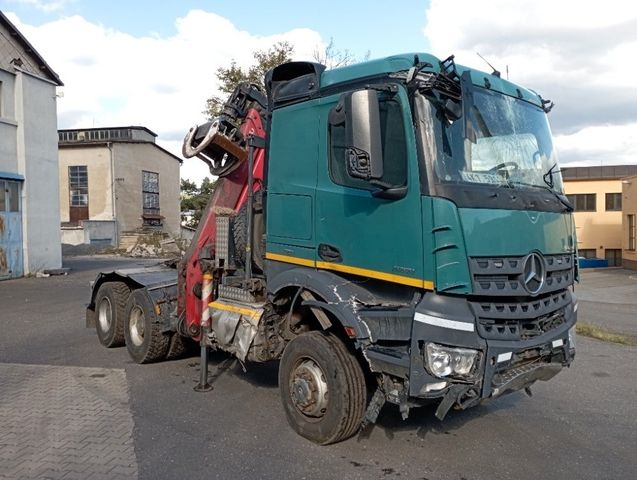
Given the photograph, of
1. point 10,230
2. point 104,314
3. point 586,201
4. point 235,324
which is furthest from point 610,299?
point 586,201

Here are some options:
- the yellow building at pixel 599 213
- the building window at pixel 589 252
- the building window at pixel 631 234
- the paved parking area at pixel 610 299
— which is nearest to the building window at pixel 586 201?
the yellow building at pixel 599 213

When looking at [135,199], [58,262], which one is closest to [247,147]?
[58,262]

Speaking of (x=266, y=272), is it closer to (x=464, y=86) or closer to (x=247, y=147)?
(x=247, y=147)

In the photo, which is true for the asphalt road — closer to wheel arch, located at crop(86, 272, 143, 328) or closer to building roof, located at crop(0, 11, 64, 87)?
wheel arch, located at crop(86, 272, 143, 328)

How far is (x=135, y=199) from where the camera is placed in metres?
42.4

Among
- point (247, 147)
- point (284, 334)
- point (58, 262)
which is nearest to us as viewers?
point (284, 334)

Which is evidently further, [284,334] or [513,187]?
[284,334]

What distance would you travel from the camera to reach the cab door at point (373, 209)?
4098mm

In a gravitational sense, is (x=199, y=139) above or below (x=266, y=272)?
above

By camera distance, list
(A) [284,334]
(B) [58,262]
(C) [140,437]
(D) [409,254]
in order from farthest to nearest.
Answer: (B) [58,262] → (A) [284,334] → (C) [140,437] → (D) [409,254]

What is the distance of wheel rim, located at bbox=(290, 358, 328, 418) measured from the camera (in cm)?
464

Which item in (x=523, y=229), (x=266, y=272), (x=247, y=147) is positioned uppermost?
(x=247, y=147)

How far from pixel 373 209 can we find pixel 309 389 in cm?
157

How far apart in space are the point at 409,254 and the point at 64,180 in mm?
42326
